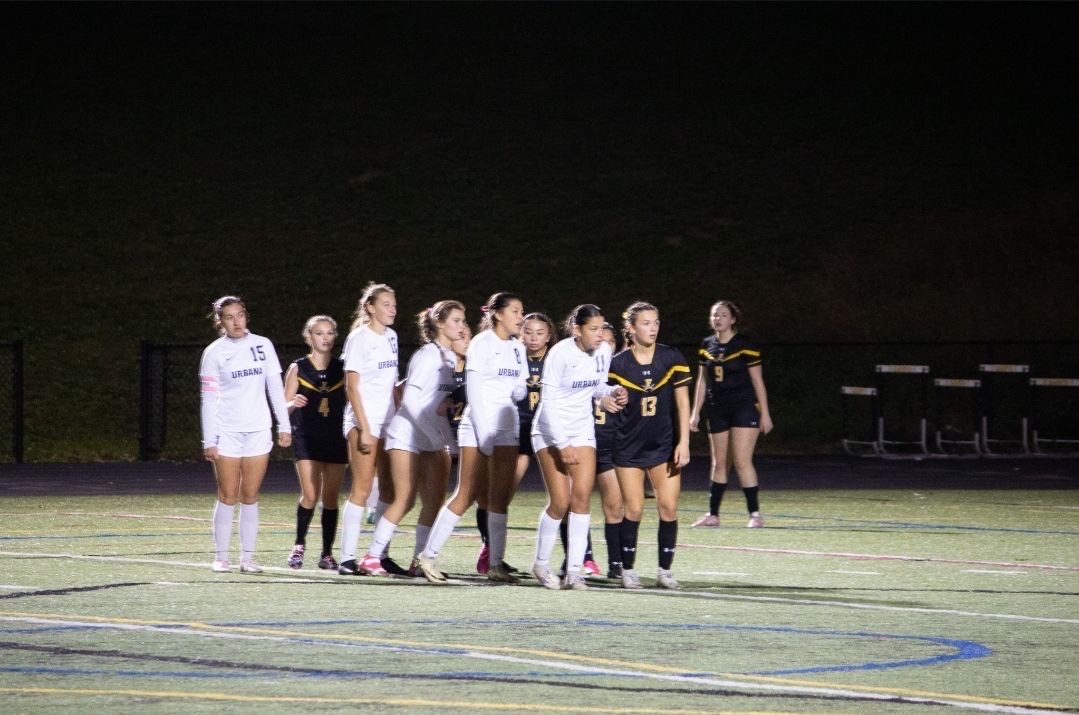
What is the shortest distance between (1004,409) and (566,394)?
68.5ft

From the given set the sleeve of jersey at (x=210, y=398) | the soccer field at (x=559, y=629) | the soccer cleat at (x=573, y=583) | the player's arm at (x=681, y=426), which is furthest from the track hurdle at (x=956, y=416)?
the sleeve of jersey at (x=210, y=398)

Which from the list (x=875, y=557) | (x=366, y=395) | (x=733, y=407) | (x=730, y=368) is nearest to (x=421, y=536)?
(x=366, y=395)

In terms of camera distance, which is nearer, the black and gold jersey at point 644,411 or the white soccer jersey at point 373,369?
the black and gold jersey at point 644,411

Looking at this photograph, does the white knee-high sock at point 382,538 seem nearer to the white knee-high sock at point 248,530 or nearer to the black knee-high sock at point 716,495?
the white knee-high sock at point 248,530

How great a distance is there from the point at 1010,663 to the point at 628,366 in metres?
4.11

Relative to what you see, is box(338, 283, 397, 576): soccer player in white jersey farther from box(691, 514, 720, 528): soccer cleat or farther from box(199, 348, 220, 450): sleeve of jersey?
box(691, 514, 720, 528): soccer cleat

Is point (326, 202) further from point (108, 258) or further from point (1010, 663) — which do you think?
point (1010, 663)

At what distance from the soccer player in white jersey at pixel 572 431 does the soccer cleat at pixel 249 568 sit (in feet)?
6.99

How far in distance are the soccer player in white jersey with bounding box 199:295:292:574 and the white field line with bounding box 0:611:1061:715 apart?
2.74 metres

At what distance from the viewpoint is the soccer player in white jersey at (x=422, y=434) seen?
40.1 feet

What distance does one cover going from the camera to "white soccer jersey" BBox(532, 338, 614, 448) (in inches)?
452

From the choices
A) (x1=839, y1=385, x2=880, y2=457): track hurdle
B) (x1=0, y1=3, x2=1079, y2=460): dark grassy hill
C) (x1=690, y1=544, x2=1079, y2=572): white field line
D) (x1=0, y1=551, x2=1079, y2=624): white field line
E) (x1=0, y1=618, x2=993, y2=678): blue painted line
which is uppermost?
(x1=0, y1=3, x2=1079, y2=460): dark grassy hill

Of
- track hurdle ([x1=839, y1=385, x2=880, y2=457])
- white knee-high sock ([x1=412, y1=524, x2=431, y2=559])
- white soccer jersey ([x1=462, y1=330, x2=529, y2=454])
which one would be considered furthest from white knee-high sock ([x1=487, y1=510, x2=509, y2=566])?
track hurdle ([x1=839, y1=385, x2=880, y2=457])

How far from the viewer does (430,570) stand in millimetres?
11875
